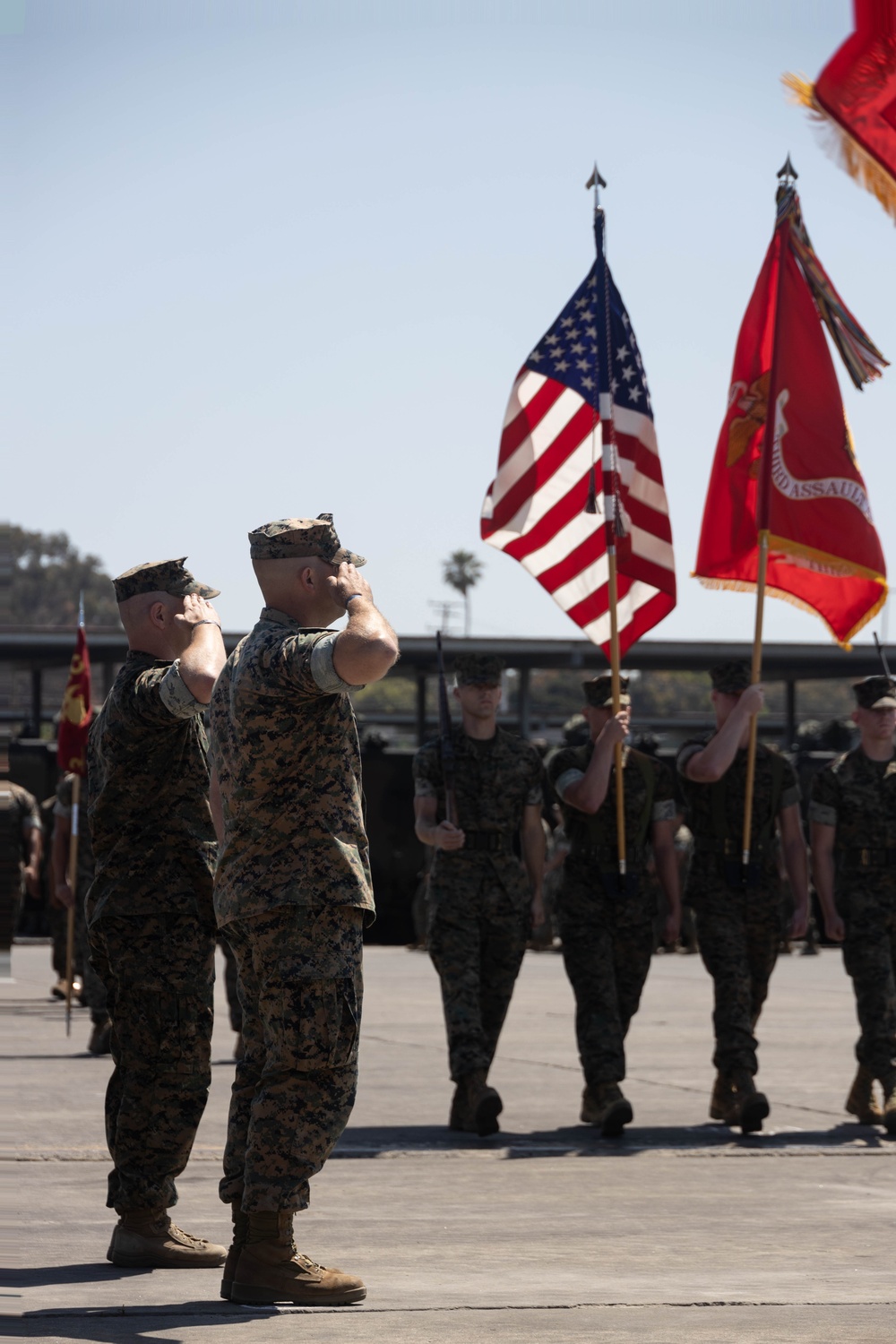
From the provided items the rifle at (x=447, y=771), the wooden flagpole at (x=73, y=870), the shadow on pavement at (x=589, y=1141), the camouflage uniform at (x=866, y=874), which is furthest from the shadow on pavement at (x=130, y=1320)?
the wooden flagpole at (x=73, y=870)

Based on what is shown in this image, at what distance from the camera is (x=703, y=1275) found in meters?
5.80

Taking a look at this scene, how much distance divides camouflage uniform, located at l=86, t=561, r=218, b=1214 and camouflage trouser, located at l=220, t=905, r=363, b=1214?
1.63ft

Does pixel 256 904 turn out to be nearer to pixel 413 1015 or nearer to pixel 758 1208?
pixel 758 1208

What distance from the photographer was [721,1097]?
30.6 ft

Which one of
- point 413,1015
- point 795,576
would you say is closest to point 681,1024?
point 413,1015

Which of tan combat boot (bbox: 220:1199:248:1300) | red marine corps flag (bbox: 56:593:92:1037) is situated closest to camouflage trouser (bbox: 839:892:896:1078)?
tan combat boot (bbox: 220:1199:248:1300)

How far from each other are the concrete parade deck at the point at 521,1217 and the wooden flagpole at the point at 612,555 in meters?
1.41

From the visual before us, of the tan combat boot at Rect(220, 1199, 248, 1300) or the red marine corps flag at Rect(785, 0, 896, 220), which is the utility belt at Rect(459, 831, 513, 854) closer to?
the tan combat boot at Rect(220, 1199, 248, 1300)

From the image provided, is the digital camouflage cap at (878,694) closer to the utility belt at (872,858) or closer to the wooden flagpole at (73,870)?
the utility belt at (872,858)

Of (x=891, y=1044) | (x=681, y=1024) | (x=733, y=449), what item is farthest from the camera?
(x=681, y=1024)

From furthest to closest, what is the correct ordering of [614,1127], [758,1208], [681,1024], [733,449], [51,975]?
[51,975] < [681,1024] < [733,449] < [614,1127] < [758,1208]

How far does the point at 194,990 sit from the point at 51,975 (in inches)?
562

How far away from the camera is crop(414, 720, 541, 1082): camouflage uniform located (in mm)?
9133

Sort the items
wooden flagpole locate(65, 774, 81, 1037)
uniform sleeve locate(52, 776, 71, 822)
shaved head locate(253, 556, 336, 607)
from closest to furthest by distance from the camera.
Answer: shaved head locate(253, 556, 336, 607), wooden flagpole locate(65, 774, 81, 1037), uniform sleeve locate(52, 776, 71, 822)
